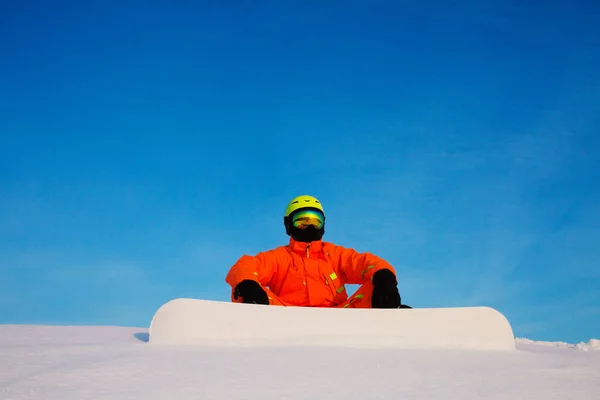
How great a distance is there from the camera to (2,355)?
286 centimetres

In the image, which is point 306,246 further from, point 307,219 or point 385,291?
point 385,291

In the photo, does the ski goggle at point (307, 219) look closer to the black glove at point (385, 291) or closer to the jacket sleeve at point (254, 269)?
the jacket sleeve at point (254, 269)

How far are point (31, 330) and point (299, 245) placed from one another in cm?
219

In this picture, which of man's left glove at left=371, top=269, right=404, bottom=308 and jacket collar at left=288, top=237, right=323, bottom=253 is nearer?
man's left glove at left=371, top=269, right=404, bottom=308

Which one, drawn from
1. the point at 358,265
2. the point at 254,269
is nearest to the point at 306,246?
the point at 358,265

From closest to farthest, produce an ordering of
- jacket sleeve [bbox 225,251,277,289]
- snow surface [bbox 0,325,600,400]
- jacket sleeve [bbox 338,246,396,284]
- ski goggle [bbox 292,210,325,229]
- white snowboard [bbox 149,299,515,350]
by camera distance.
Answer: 1. snow surface [bbox 0,325,600,400]
2. white snowboard [bbox 149,299,515,350]
3. jacket sleeve [bbox 225,251,277,289]
4. jacket sleeve [bbox 338,246,396,284]
5. ski goggle [bbox 292,210,325,229]

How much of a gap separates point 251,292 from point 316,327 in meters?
0.79

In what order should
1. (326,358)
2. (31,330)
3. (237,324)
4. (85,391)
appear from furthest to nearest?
(31,330) < (237,324) < (326,358) < (85,391)

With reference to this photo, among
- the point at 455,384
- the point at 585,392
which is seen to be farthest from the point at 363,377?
the point at 585,392

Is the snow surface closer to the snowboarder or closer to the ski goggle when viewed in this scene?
the snowboarder

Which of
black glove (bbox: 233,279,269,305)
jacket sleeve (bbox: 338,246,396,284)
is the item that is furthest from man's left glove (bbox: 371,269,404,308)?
black glove (bbox: 233,279,269,305)

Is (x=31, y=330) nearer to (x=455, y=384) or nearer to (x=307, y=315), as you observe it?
(x=307, y=315)

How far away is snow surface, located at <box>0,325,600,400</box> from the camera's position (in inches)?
83.8

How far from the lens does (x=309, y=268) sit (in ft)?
14.7
